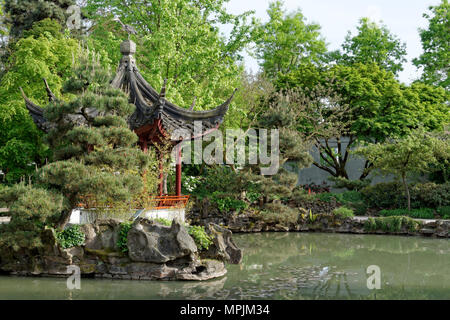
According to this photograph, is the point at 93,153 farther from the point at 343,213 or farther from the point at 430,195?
the point at 430,195

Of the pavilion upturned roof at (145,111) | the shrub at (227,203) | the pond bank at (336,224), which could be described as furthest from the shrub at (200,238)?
the shrub at (227,203)

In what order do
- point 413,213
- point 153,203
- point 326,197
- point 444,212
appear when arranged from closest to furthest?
point 153,203, point 444,212, point 413,213, point 326,197

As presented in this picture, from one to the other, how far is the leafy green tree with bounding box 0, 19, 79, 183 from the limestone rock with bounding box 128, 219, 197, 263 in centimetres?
833

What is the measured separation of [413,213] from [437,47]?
38.3 ft

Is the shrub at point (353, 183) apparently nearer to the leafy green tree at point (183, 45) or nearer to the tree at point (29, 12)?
the leafy green tree at point (183, 45)

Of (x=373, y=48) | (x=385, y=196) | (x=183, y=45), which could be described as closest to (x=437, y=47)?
(x=373, y=48)

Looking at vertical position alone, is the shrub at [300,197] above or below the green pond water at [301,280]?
above

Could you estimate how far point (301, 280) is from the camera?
905cm

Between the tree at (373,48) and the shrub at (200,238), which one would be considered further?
the tree at (373,48)

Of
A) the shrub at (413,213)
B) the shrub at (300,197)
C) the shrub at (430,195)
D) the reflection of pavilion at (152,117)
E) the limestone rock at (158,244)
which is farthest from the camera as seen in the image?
the shrub at (300,197)

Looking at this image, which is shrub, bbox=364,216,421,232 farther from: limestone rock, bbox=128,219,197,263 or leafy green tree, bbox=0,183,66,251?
leafy green tree, bbox=0,183,66,251

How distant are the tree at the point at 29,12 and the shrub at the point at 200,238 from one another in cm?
1655

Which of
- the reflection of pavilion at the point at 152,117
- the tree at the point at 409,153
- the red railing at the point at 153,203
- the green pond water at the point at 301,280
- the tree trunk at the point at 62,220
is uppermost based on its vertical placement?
the reflection of pavilion at the point at 152,117

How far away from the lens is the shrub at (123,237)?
9023mm
